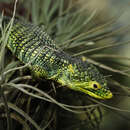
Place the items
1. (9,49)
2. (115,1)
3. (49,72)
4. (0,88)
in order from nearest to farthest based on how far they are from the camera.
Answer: (0,88) → (49,72) → (9,49) → (115,1)

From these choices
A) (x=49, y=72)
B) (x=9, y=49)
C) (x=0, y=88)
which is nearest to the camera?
(x=0, y=88)

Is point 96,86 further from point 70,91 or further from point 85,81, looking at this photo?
point 70,91

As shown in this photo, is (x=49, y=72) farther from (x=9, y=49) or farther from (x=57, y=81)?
(x=9, y=49)

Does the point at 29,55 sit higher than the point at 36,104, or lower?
higher

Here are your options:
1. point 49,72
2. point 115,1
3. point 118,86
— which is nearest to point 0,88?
point 49,72

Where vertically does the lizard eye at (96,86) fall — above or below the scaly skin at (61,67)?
below

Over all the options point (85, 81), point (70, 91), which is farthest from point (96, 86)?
point (70, 91)

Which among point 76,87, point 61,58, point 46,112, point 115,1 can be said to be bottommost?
point 46,112

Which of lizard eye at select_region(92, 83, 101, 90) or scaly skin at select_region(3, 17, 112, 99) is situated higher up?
scaly skin at select_region(3, 17, 112, 99)
